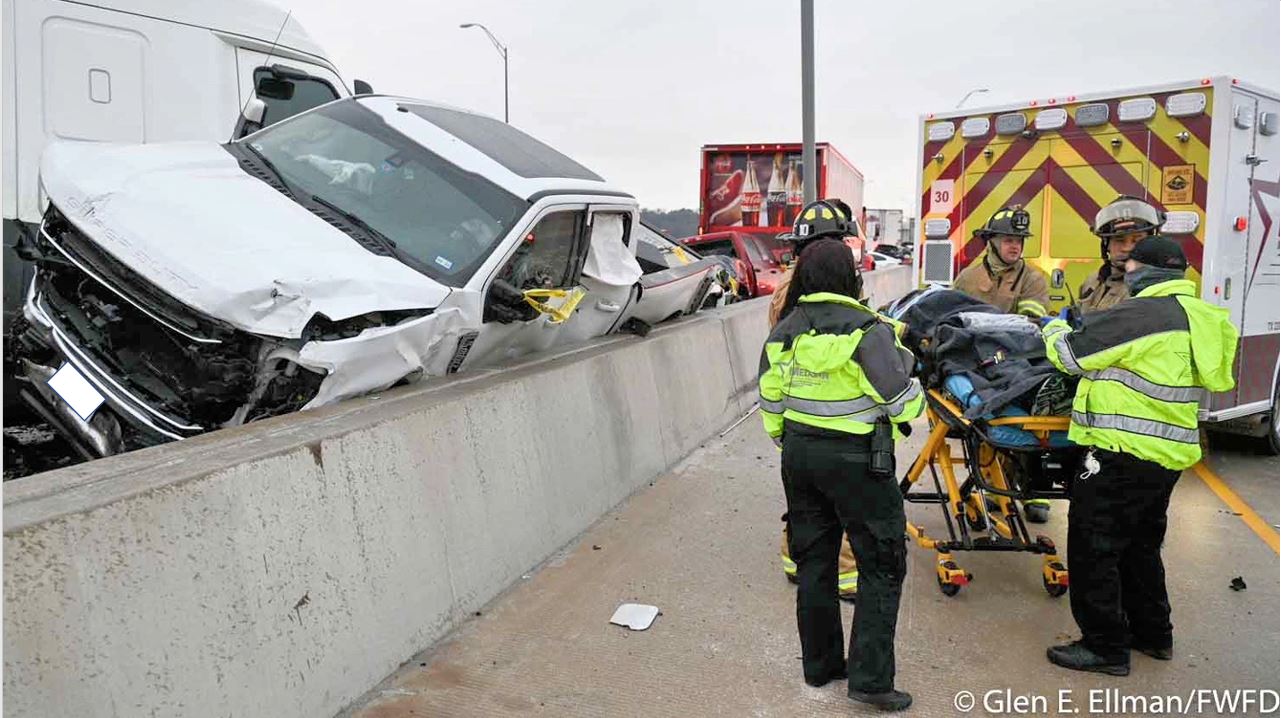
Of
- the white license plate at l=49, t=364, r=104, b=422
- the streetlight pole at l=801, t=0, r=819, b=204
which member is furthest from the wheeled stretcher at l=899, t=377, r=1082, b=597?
the streetlight pole at l=801, t=0, r=819, b=204

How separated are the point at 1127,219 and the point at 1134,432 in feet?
5.82

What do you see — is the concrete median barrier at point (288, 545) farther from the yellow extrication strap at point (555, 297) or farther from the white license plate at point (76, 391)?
the white license plate at point (76, 391)

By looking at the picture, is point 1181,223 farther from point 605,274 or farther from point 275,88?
point 275,88

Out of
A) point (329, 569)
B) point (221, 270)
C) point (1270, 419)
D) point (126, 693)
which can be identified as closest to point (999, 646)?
point (329, 569)

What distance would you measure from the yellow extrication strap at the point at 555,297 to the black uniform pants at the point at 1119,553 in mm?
2816

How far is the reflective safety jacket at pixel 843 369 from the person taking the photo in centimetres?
364

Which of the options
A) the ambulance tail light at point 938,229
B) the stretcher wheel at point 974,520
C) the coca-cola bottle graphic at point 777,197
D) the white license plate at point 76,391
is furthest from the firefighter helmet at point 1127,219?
the coca-cola bottle graphic at point 777,197

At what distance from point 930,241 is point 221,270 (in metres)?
6.09

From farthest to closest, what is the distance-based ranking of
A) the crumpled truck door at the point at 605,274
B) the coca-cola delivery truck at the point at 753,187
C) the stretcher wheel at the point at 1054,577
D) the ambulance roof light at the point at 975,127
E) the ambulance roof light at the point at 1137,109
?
the coca-cola delivery truck at the point at 753,187, the ambulance roof light at the point at 975,127, the ambulance roof light at the point at 1137,109, the crumpled truck door at the point at 605,274, the stretcher wheel at the point at 1054,577

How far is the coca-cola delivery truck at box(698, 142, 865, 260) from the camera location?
1958 centimetres

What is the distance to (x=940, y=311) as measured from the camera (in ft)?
16.8

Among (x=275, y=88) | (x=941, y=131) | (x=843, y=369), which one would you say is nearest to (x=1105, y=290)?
(x=941, y=131)

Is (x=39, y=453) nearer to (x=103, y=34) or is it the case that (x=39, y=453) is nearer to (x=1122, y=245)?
(x=103, y=34)

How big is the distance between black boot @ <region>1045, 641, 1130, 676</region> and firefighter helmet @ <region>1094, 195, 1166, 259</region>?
235cm
